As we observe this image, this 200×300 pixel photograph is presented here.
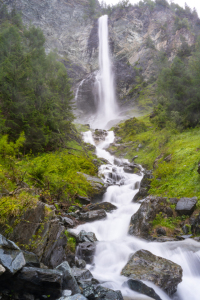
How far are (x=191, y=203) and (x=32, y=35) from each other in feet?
95.8

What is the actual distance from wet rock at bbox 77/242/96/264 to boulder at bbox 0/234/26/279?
154 inches

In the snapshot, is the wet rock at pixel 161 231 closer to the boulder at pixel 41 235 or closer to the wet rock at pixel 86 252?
the wet rock at pixel 86 252

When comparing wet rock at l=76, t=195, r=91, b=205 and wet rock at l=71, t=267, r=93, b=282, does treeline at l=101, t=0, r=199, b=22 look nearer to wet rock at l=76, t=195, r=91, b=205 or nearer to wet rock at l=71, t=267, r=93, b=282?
wet rock at l=76, t=195, r=91, b=205

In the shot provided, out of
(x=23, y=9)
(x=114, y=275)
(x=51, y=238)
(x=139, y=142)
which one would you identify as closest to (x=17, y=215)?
(x=51, y=238)

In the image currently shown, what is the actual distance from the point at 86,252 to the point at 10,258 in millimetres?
4350

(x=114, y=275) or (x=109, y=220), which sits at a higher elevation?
(x=109, y=220)

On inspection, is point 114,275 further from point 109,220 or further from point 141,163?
point 141,163

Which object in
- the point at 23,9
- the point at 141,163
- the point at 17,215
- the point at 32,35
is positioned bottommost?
the point at 17,215

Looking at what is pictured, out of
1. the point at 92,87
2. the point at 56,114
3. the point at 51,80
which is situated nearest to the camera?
the point at 56,114

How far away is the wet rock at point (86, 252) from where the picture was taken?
7.57m

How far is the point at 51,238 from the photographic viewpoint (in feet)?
19.4

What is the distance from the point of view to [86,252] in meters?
7.68

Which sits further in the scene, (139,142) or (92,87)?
(92,87)

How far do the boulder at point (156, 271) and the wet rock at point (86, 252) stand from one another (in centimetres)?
157
